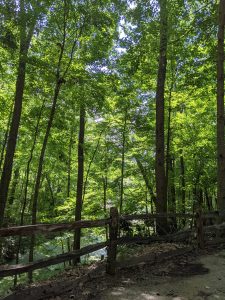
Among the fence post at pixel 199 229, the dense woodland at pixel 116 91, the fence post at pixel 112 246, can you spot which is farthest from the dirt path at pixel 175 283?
the dense woodland at pixel 116 91

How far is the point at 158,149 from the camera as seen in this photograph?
1083cm

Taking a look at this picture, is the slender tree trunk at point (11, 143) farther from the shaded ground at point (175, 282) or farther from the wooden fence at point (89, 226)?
the shaded ground at point (175, 282)

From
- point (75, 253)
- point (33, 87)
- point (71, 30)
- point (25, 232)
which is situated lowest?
point (75, 253)

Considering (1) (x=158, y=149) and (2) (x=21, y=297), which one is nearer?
(2) (x=21, y=297)

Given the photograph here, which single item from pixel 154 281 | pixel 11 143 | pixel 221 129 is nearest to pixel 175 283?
pixel 154 281

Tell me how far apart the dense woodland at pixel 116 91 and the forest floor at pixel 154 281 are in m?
3.05

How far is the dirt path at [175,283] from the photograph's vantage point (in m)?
4.91

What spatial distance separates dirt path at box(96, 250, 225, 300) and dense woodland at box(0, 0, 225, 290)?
3238 millimetres

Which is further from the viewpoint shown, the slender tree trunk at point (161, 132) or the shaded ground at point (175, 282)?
the slender tree trunk at point (161, 132)

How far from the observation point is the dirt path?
16.1 ft

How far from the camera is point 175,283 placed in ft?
18.1

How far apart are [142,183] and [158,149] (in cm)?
853

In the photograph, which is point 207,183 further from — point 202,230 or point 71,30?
point 71,30

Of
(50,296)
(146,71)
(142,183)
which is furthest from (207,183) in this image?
(50,296)
